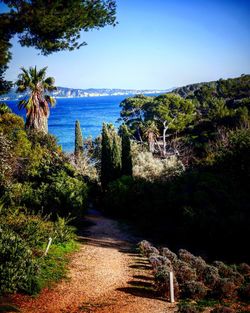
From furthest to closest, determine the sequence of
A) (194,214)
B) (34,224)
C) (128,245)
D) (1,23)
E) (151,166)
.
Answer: (151,166) < (128,245) < (194,214) < (34,224) < (1,23)

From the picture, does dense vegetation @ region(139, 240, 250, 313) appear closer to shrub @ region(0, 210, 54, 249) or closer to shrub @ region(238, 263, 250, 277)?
shrub @ region(238, 263, 250, 277)

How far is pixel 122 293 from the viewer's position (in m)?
8.84

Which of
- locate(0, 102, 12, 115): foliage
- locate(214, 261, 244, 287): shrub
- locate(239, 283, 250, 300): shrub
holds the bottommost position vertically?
locate(214, 261, 244, 287): shrub

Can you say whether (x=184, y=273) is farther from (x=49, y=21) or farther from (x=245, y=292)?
(x=49, y=21)

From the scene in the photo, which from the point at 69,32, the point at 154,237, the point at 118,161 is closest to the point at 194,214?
the point at 154,237

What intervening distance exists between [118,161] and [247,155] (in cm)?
1265

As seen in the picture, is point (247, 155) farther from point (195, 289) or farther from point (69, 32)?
point (69, 32)

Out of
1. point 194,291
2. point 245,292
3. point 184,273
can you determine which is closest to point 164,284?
point 194,291

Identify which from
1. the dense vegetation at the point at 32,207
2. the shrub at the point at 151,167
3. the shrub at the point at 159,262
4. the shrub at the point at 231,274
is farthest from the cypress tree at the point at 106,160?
the shrub at the point at 231,274

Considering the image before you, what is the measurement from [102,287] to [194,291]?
2.99m

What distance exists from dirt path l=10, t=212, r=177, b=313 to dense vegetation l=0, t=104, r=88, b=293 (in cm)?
56

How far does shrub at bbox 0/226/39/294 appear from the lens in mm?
7727

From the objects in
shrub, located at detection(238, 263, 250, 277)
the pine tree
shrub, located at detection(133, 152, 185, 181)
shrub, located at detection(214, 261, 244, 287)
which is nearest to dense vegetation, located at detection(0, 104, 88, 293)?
shrub, located at detection(214, 261, 244, 287)

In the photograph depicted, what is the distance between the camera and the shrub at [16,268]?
773 centimetres
